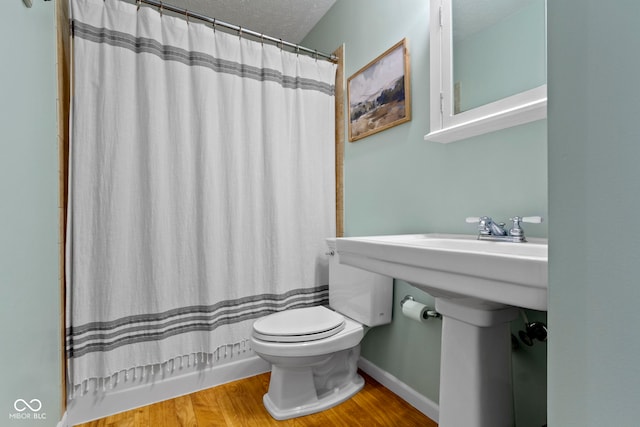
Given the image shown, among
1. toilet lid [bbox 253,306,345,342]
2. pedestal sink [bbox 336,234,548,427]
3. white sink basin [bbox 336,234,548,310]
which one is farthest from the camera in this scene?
toilet lid [bbox 253,306,345,342]

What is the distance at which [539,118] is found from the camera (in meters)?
0.99

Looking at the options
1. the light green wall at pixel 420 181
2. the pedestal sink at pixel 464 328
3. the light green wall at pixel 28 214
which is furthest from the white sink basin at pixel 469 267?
the light green wall at pixel 28 214

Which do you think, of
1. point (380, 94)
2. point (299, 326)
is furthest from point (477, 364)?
point (380, 94)

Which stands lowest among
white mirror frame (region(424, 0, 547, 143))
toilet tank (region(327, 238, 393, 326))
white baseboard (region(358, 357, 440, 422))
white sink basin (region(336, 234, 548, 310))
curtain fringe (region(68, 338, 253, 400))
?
white baseboard (region(358, 357, 440, 422))

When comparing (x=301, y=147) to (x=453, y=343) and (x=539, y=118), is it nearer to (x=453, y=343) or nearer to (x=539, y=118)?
(x=539, y=118)

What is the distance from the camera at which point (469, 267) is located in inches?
27.0

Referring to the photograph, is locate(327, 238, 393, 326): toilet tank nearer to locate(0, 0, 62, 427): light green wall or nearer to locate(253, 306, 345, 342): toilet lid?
locate(253, 306, 345, 342): toilet lid

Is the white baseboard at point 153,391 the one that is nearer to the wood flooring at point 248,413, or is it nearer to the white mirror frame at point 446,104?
the wood flooring at point 248,413

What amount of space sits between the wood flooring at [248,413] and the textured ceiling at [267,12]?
236cm

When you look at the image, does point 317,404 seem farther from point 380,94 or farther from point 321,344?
point 380,94

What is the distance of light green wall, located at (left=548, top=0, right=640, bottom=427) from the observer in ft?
0.98

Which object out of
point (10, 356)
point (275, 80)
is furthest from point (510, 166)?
point (10, 356)

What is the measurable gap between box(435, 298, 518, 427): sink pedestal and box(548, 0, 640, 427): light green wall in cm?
55

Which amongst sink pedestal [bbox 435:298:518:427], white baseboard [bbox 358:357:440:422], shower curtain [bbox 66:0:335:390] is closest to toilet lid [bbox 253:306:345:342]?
shower curtain [bbox 66:0:335:390]
